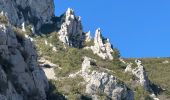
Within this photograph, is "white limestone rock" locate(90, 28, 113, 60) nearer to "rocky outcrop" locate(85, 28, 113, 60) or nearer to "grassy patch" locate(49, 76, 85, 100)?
"rocky outcrop" locate(85, 28, 113, 60)

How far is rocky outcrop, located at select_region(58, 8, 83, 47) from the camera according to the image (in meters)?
183

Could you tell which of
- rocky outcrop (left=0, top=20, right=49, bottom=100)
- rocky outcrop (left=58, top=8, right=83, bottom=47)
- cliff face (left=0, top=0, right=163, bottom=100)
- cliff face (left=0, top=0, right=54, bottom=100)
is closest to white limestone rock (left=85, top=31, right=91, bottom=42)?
cliff face (left=0, top=0, right=163, bottom=100)

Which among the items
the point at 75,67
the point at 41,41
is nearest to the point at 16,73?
the point at 75,67

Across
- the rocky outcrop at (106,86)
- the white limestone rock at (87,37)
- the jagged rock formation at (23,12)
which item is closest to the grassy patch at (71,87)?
the rocky outcrop at (106,86)

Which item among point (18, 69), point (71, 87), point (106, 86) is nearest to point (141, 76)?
point (106, 86)

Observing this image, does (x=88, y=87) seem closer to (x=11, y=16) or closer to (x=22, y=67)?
(x=22, y=67)

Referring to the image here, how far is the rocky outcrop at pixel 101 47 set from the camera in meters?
174

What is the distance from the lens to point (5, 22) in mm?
70938

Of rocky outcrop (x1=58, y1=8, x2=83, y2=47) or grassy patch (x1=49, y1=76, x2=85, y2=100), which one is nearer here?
grassy patch (x1=49, y1=76, x2=85, y2=100)

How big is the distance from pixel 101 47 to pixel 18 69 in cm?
11059

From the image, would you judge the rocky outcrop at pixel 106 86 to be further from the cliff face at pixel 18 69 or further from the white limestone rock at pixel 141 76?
the cliff face at pixel 18 69

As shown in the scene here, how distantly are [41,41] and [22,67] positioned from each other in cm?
10427

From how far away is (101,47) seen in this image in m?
179

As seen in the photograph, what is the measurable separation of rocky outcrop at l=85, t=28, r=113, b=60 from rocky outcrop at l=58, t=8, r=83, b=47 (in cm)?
572
